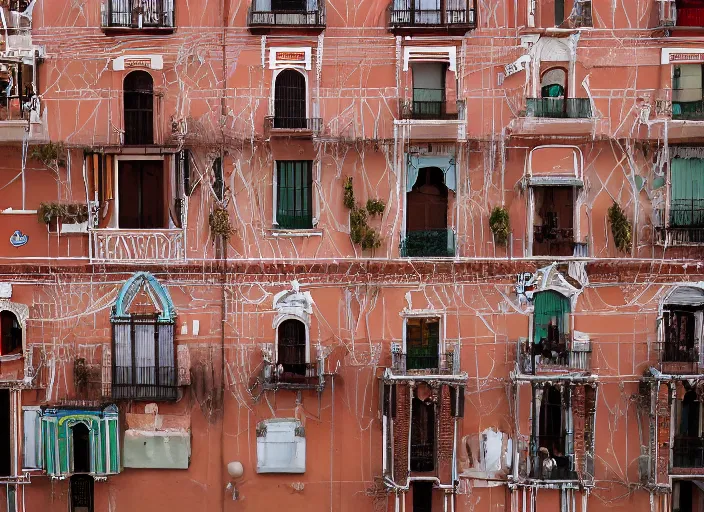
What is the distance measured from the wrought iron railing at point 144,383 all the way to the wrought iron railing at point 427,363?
5367 millimetres

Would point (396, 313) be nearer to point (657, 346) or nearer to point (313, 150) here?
point (313, 150)

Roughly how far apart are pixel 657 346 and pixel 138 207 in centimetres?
1319

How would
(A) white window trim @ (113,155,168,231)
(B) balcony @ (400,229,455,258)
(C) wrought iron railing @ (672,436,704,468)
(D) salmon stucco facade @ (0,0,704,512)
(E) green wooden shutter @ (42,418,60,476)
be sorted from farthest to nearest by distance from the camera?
(A) white window trim @ (113,155,168,231) → (B) balcony @ (400,229,455,258) → (D) salmon stucco facade @ (0,0,704,512) → (C) wrought iron railing @ (672,436,704,468) → (E) green wooden shutter @ (42,418,60,476)

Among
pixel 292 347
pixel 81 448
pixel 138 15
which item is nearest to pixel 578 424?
pixel 292 347

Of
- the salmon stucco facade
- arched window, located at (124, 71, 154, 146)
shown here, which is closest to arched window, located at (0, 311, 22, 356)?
the salmon stucco facade

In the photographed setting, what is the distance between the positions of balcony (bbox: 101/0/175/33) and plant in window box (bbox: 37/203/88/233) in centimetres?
439

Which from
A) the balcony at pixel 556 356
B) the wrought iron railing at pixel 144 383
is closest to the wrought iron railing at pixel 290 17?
the wrought iron railing at pixel 144 383

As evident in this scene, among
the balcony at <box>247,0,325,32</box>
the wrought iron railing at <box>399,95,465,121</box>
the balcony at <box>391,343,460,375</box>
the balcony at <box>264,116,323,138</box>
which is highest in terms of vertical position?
the balcony at <box>247,0,325,32</box>

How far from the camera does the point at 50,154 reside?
75.7 feet

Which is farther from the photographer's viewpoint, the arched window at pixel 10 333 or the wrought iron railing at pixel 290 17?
the arched window at pixel 10 333

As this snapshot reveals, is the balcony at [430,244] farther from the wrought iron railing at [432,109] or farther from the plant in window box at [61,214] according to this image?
the plant in window box at [61,214]

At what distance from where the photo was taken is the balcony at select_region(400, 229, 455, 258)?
75.9 feet

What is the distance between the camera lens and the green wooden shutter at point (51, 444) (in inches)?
893

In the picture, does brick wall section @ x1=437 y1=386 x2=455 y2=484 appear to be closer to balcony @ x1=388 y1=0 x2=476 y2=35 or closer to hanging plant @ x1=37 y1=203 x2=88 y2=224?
balcony @ x1=388 y1=0 x2=476 y2=35
